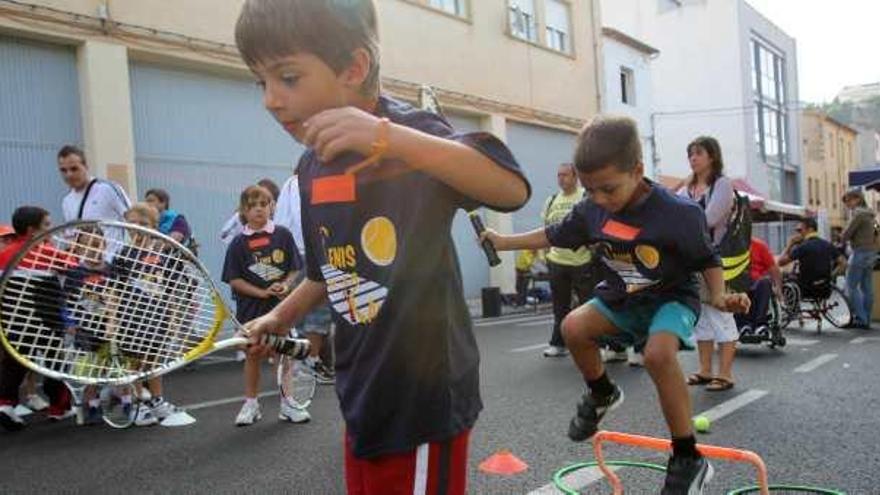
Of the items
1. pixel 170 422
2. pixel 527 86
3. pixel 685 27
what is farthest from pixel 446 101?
pixel 685 27

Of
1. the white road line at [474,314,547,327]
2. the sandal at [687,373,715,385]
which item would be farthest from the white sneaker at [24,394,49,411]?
the white road line at [474,314,547,327]

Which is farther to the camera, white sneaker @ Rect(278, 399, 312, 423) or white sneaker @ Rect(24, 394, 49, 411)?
white sneaker @ Rect(24, 394, 49, 411)

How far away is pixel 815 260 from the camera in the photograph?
36.1ft

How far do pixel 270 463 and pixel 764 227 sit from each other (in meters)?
37.9

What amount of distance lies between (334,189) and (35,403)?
5.86 metres

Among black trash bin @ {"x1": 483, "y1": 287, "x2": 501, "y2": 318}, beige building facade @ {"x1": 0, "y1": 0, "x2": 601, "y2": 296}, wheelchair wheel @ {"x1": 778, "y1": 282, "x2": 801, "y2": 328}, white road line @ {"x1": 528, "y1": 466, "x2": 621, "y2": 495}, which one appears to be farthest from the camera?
black trash bin @ {"x1": 483, "y1": 287, "x2": 501, "y2": 318}

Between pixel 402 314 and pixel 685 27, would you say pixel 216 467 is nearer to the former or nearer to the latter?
pixel 402 314

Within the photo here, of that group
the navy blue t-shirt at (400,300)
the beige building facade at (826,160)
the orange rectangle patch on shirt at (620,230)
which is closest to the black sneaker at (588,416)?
the orange rectangle patch on shirt at (620,230)

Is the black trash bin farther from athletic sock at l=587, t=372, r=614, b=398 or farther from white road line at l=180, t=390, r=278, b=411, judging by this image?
athletic sock at l=587, t=372, r=614, b=398

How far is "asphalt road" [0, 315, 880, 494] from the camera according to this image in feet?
13.2

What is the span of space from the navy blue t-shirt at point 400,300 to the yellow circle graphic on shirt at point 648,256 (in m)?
1.85

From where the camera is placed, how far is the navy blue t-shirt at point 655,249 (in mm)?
3434

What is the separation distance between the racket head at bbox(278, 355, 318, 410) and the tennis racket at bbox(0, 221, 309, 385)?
2619 millimetres

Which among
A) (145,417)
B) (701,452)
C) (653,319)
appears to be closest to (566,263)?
(145,417)
